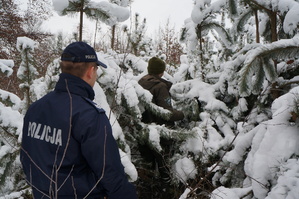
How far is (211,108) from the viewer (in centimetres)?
401

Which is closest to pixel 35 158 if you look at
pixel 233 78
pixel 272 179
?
pixel 272 179

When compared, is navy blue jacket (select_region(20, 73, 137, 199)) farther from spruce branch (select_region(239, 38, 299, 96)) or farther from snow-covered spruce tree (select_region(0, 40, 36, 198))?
spruce branch (select_region(239, 38, 299, 96))

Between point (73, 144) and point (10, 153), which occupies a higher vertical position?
point (73, 144)

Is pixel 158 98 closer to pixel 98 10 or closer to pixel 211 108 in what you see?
pixel 211 108

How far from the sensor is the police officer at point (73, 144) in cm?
163

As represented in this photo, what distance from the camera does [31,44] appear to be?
10.7 ft

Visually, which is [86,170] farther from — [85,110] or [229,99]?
[229,99]

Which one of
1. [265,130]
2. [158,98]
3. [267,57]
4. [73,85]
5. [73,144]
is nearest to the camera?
[73,144]

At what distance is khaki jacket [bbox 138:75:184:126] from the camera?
13.1 ft

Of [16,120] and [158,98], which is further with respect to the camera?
[158,98]

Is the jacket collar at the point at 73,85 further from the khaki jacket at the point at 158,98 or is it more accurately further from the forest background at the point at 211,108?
the khaki jacket at the point at 158,98

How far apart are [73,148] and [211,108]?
9.07 ft

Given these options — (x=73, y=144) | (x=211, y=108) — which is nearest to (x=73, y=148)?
(x=73, y=144)

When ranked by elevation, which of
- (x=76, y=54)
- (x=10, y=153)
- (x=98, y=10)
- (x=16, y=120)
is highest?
(x=98, y=10)
